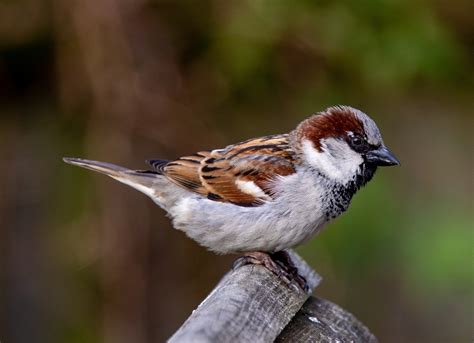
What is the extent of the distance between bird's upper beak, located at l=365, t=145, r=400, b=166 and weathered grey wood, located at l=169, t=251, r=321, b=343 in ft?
1.81

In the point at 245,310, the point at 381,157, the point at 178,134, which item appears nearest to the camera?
the point at 245,310

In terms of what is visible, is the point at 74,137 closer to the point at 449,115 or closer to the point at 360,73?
the point at 360,73

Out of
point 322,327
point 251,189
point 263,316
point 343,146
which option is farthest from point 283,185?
point 263,316

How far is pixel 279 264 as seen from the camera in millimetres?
2467

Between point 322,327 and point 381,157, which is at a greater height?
point 381,157

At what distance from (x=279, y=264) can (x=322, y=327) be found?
42 cm

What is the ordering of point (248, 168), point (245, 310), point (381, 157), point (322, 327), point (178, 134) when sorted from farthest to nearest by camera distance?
point (178, 134) < point (248, 168) < point (381, 157) < point (322, 327) < point (245, 310)

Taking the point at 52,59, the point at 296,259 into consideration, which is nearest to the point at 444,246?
the point at 296,259

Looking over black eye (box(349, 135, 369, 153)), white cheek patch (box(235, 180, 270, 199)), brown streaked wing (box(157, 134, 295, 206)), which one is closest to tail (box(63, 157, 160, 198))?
brown streaked wing (box(157, 134, 295, 206))

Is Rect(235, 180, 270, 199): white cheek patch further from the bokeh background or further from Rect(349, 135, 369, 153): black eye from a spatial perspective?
the bokeh background

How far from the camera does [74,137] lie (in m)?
4.37

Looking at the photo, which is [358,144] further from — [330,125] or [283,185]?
[283,185]

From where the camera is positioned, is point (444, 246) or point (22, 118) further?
point (22, 118)

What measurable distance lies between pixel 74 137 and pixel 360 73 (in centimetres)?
155
